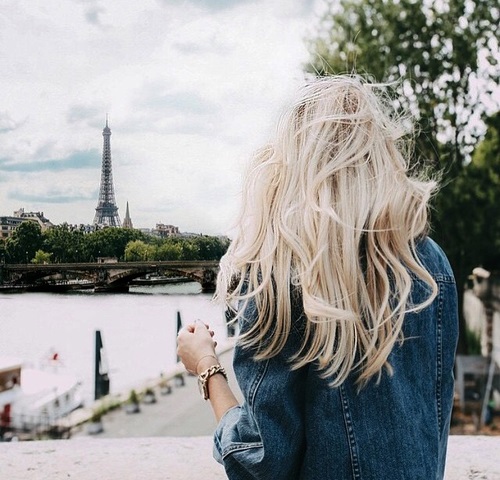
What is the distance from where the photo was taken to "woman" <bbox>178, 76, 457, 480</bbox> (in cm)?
66

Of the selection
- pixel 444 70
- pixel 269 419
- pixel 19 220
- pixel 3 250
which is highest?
pixel 444 70

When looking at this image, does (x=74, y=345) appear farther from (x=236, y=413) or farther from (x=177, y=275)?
(x=236, y=413)

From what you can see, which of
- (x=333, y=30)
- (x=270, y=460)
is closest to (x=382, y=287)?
(x=270, y=460)

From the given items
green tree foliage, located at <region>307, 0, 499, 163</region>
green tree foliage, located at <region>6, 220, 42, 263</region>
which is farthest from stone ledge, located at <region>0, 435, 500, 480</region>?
green tree foliage, located at <region>307, 0, 499, 163</region>

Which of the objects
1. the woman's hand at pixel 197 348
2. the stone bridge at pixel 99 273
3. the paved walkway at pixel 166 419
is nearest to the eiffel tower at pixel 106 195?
the stone bridge at pixel 99 273

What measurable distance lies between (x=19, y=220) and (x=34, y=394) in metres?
0.79

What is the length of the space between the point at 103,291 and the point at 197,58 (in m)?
1.13

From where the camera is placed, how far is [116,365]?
2.89 m

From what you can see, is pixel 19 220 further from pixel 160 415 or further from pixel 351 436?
pixel 351 436

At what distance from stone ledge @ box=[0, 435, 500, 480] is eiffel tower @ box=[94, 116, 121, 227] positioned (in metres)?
1.21

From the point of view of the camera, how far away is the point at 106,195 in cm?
296

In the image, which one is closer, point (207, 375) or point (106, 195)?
point (207, 375)

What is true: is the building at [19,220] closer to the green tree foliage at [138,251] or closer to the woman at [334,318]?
the green tree foliage at [138,251]

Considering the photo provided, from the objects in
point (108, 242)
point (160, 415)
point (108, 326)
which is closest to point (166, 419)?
point (160, 415)
